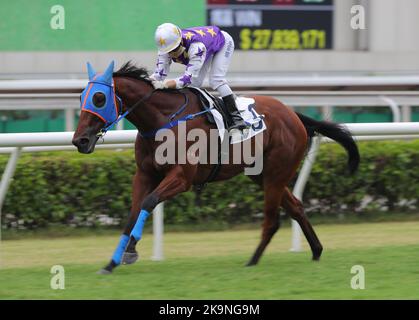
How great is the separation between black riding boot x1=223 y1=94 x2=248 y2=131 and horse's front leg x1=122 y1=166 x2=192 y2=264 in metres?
0.49

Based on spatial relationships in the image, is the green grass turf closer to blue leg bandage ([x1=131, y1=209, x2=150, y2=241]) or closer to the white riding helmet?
blue leg bandage ([x1=131, y1=209, x2=150, y2=241])

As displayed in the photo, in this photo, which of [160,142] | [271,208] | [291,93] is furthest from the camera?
[291,93]

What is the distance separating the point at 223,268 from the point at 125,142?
100cm

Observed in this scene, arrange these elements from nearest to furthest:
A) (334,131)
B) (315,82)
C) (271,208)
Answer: (271,208) < (334,131) < (315,82)

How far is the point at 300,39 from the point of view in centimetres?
1256

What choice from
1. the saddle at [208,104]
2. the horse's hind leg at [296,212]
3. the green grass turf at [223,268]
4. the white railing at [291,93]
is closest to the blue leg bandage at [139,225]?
the green grass turf at [223,268]

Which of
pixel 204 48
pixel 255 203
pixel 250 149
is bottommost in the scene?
pixel 255 203

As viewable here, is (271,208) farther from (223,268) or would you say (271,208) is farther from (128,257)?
(128,257)

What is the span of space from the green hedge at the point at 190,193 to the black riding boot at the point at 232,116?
1698 mm

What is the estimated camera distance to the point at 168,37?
523 cm

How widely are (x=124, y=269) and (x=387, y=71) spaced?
917cm

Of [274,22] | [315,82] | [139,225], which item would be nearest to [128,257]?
[139,225]
